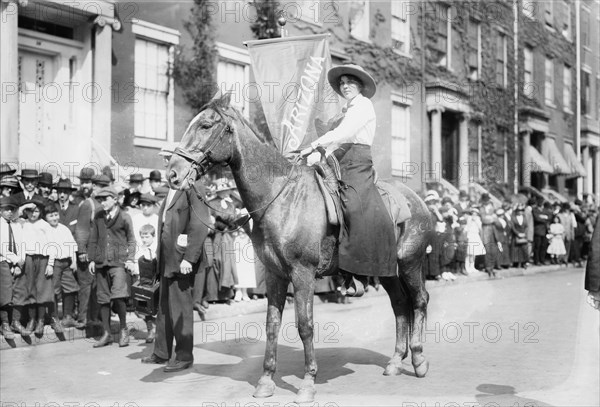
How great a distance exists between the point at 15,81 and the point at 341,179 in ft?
27.5

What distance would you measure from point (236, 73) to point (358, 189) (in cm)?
1204

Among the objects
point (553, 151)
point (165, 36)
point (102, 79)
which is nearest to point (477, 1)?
point (553, 151)

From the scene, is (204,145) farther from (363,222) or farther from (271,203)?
(363,222)

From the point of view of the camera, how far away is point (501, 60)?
30609 millimetres

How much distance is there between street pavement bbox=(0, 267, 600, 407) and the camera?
6.73m

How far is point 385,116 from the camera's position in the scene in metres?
24.3

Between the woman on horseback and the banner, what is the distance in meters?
6.07

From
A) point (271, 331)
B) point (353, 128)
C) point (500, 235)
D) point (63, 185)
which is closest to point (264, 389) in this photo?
point (271, 331)

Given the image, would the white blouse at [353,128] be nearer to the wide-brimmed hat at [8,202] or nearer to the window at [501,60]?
the wide-brimmed hat at [8,202]

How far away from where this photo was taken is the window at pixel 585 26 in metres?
32.4

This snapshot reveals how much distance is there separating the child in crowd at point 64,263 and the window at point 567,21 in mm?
27314

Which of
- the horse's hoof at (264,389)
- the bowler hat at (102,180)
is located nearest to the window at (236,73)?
the bowler hat at (102,180)

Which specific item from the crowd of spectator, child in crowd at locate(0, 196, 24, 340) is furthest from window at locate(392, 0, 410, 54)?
child in crowd at locate(0, 196, 24, 340)

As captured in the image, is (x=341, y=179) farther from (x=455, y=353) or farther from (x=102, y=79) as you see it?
(x=102, y=79)
